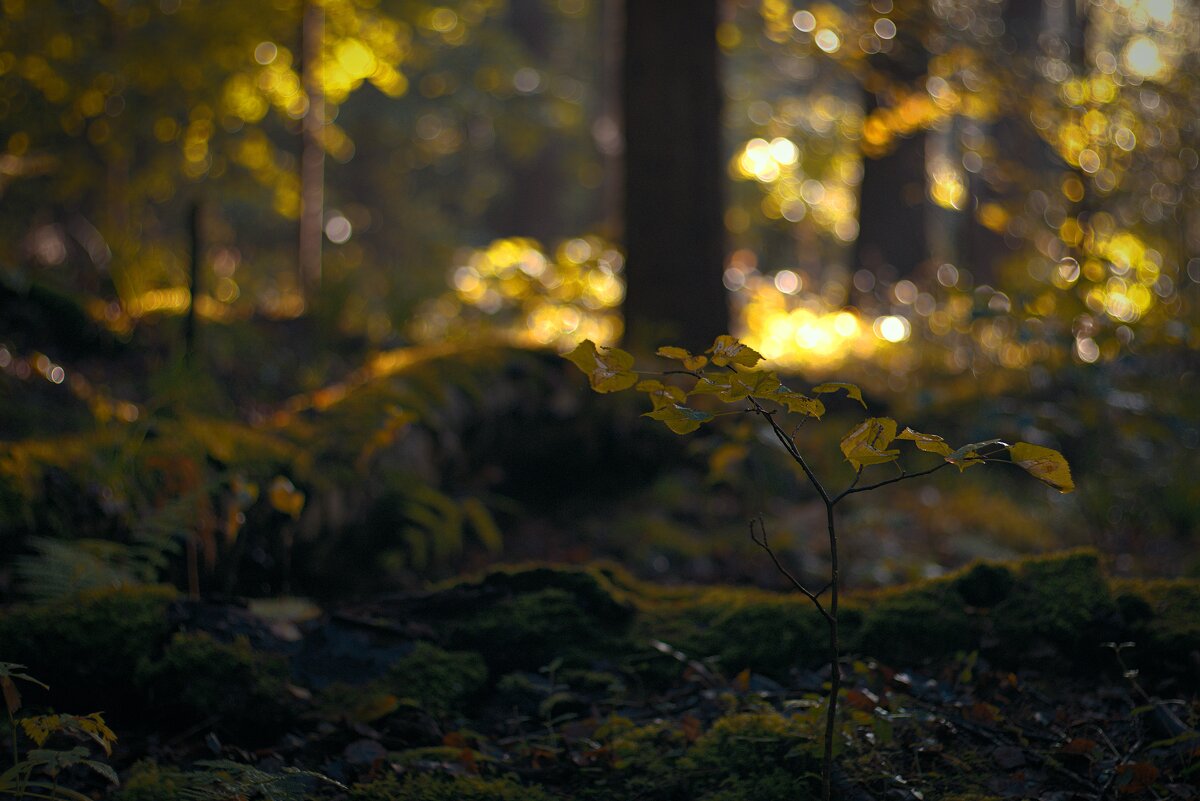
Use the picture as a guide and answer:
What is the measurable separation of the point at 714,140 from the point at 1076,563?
14.8ft

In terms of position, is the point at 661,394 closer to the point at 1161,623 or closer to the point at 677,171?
the point at 1161,623

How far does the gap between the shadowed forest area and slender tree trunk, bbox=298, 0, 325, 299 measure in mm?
40

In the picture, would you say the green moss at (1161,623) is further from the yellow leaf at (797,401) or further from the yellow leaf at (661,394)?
the yellow leaf at (661,394)

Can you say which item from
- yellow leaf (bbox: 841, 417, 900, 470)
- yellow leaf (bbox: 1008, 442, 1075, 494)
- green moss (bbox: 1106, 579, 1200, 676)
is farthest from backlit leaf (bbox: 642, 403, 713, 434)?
green moss (bbox: 1106, 579, 1200, 676)

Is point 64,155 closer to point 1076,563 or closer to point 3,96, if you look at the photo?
point 3,96

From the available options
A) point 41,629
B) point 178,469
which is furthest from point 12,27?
point 41,629

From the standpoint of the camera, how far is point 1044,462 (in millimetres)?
1904

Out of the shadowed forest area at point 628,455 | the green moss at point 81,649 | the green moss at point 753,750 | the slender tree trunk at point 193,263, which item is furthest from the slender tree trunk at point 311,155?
the green moss at point 753,750

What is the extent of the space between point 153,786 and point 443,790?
2.11 feet

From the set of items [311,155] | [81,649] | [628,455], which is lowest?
[628,455]

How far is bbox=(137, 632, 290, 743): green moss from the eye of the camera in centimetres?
262

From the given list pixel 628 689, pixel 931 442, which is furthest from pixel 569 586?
pixel 931 442

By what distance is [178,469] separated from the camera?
11.9 feet

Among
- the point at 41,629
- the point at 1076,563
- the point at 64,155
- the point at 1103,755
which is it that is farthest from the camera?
the point at 64,155
